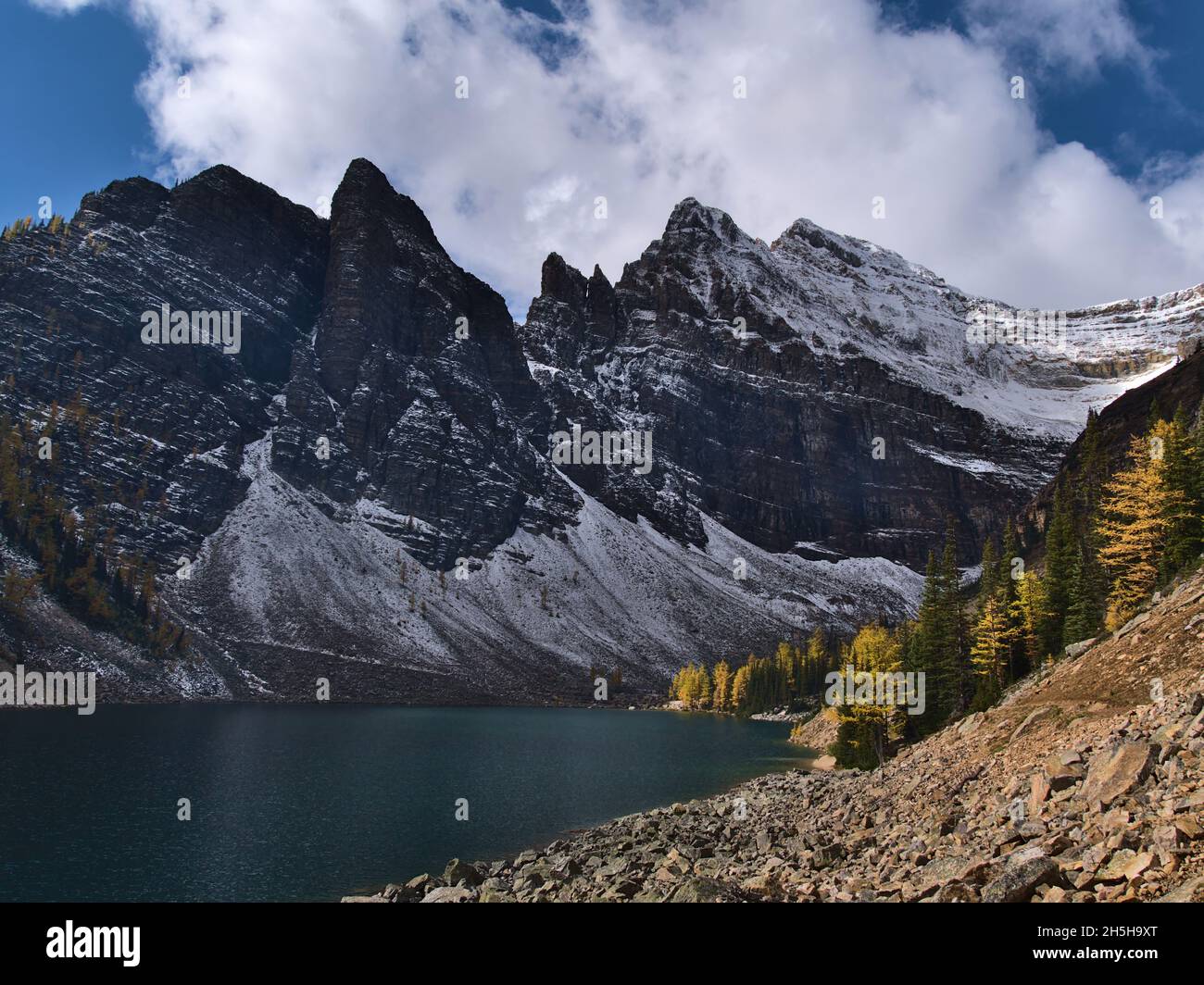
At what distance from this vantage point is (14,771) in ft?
183

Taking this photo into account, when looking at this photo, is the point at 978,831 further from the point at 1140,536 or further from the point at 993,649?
the point at 993,649

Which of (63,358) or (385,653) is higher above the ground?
(63,358)

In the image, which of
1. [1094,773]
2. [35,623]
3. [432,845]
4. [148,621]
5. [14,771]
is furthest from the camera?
[148,621]

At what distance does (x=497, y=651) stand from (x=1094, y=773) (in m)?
173

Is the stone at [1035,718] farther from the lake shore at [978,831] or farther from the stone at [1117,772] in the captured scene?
the stone at [1117,772]

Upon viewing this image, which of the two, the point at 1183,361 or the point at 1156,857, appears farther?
the point at 1183,361

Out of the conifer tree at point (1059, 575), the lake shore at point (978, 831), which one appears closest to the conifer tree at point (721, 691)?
the conifer tree at point (1059, 575)

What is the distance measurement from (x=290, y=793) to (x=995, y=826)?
47626mm

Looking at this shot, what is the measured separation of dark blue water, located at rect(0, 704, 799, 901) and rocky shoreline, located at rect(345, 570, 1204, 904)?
28.3ft

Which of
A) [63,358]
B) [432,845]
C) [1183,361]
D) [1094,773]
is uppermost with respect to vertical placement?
[63,358]

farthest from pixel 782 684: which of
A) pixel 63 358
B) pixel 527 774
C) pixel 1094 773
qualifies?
pixel 63 358

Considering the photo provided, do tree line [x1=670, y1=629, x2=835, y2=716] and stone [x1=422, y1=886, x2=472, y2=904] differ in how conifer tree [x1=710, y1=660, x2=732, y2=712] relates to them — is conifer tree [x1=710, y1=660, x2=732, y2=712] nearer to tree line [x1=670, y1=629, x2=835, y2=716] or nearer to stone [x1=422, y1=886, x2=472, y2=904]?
tree line [x1=670, y1=629, x2=835, y2=716]

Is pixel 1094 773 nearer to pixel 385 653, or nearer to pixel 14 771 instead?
pixel 14 771

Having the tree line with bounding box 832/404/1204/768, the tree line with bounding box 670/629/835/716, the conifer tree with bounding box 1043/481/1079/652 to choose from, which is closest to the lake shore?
the tree line with bounding box 832/404/1204/768
